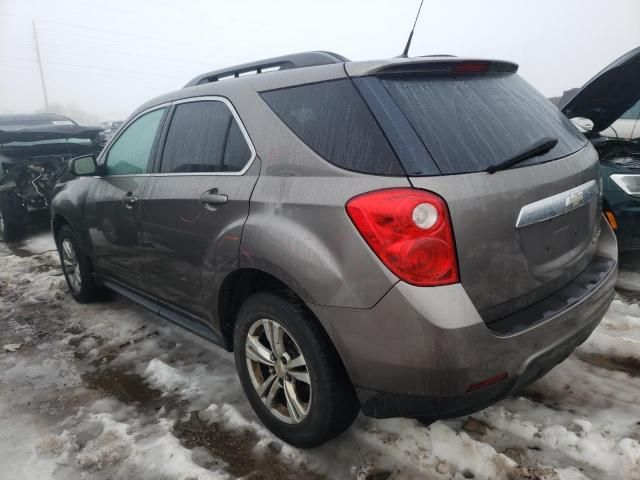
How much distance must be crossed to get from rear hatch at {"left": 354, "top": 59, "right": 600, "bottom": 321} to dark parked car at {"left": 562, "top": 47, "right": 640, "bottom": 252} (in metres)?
2.12

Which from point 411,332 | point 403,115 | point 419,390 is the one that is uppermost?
point 403,115

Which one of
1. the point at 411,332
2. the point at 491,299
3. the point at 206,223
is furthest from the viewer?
the point at 206,223

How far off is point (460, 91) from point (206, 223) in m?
1.38

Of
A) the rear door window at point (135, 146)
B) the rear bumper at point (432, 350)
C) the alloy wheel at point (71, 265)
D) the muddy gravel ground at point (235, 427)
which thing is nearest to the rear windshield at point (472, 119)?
the rear bumper at point (432, 350)

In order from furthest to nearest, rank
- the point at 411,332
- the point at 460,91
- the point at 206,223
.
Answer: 1. the point at 206,223
2. the point at 460,91
3. the point at 411,332

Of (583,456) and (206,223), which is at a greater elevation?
(206,223)

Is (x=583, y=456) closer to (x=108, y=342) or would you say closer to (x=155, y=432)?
(x=155, y=432)

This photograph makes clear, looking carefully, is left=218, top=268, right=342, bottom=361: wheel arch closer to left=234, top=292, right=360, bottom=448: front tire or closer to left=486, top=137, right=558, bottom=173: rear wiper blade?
left=234, top=292, right=360, bottom=448: front tire

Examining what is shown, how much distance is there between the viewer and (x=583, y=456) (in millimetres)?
2100

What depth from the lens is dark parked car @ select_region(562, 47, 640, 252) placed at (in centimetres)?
393

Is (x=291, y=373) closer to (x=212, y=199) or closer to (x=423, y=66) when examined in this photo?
(x=212, y=199)

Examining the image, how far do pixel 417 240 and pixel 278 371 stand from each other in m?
1.00

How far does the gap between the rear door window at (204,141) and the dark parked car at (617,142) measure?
322 centimetres

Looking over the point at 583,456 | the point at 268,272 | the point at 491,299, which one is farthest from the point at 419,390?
the point at 583,456
